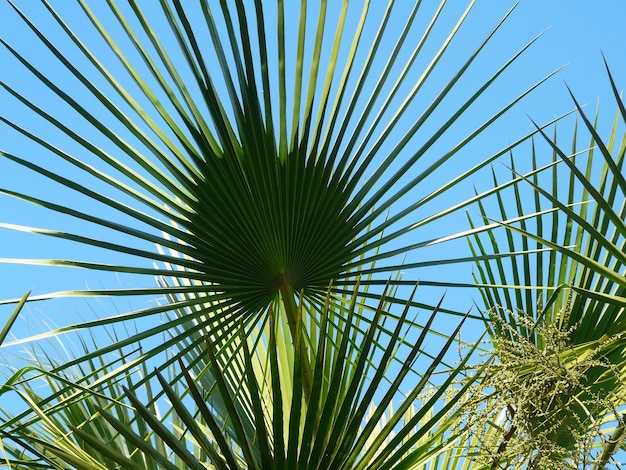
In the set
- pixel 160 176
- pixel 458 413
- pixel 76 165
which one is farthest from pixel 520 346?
pixel 76 165

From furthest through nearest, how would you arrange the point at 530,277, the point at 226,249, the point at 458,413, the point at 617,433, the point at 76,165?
the point at 530,277 < the point at 226,249 < the point at 76,165 < the point at 458,413 < the point at 617,433

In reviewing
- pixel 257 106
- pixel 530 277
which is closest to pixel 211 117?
pixel 257 106

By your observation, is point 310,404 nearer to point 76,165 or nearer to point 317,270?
point 317,270

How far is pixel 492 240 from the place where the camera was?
10.5 feet

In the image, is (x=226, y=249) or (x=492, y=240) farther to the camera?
(x=492, y=240)

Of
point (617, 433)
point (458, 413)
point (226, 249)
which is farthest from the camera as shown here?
point (226, 249)

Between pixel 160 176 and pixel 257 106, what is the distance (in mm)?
407

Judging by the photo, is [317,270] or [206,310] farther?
[317,270]

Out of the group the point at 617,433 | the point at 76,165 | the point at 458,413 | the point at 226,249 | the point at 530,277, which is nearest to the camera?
the point at 617,433

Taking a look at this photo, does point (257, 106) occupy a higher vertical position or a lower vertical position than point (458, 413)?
higher

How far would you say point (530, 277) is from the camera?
3.07 metres

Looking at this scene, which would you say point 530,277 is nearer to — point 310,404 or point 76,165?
point 310,404

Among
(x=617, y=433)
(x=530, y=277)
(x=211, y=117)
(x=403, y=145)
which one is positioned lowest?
(x=617, y=433)

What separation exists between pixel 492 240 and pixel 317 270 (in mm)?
770
